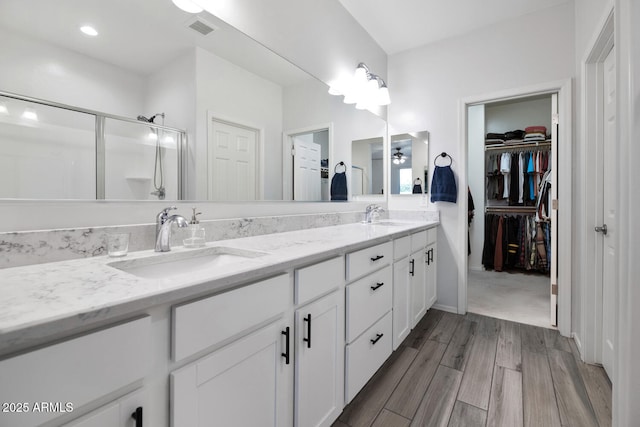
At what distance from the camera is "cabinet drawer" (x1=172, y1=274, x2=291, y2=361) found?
678 mm

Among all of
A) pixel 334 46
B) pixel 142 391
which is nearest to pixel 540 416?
pixel 142 391

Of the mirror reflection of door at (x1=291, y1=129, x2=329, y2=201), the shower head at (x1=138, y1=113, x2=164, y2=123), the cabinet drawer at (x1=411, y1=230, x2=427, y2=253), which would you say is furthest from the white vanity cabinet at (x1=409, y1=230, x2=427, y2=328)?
the shower head at (x1=138, y1=113, x2=164, y2=123)

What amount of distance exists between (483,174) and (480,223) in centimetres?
71

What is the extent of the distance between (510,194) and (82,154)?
15.3ft

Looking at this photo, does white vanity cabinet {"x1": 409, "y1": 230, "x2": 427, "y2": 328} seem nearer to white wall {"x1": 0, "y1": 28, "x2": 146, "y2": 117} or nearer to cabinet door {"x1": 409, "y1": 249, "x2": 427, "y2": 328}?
cabinet door {"x1": 409, "y1": 249, "x2": 427, "y2": 328}

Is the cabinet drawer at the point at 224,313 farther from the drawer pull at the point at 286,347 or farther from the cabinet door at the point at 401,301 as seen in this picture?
the cabinet door at the point at 401,301

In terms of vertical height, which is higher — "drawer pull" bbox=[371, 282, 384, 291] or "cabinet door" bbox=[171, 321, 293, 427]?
"drawer pull" bbox=[371, 282, 384, 291]

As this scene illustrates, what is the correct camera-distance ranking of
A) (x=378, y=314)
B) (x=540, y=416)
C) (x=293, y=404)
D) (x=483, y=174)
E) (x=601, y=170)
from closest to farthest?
(x=293, y=404), (x=540, y=416), (x=378, y=314), (x=601, y=170), (x=483, y=174)

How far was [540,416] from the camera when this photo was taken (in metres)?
1.39

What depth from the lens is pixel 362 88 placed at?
8.42ft

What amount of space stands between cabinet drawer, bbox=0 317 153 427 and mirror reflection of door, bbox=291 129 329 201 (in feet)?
4.67

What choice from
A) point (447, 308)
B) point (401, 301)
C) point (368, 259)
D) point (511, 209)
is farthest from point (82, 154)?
point (511, 209)

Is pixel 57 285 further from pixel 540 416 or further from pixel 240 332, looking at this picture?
pixel 540 416

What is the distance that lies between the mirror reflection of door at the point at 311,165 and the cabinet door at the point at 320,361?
37.2 inches
